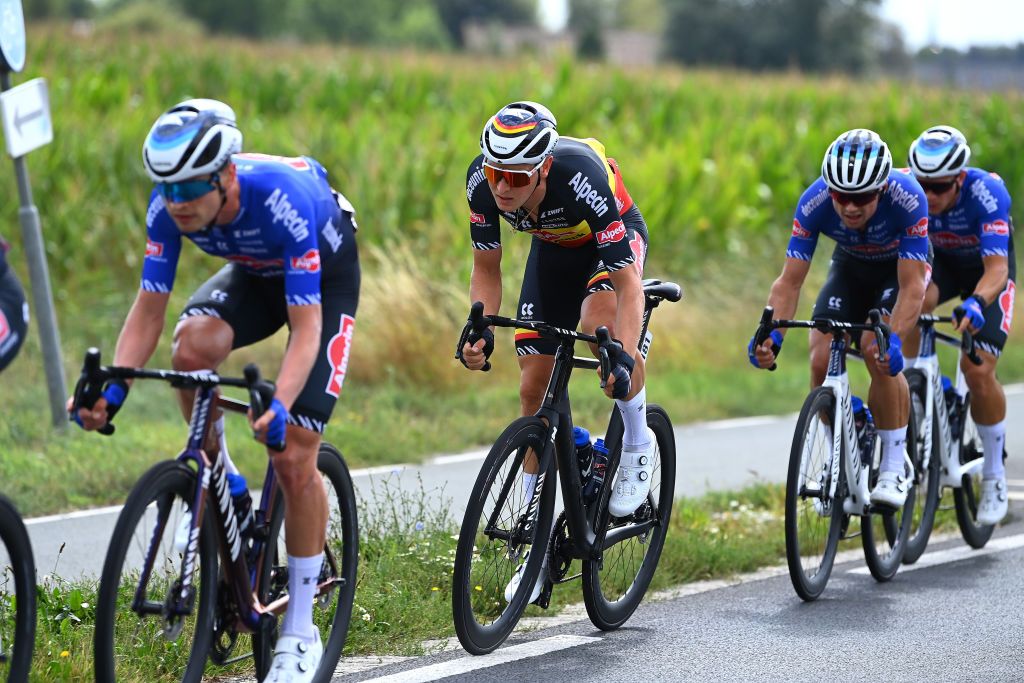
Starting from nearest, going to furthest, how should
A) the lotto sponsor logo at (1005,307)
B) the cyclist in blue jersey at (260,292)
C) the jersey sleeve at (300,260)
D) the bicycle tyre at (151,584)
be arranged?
the bicycle tyre at (151,584) < the cyclist in blue jersey at (260,292) < the jersey sleeve at (300,260) < the lotto sponsor logo at (1005,307)

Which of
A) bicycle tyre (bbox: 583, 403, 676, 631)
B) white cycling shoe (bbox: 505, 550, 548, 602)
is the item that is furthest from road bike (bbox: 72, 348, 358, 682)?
bicycle tyre (bbox: 583, 403, 676, 631)

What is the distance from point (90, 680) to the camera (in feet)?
16.3

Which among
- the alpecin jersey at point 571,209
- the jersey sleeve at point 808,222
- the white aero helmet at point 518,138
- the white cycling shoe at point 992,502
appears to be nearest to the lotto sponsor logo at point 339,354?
the white aero helmet at point 518,138

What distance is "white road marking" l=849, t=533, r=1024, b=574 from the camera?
25.4 ft

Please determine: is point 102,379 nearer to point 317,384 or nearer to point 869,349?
point 317,384

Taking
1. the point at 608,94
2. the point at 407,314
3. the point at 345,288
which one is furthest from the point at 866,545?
the point at 608,94

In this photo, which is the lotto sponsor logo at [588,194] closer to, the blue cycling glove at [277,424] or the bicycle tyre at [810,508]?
the bicycle tyre at [810,508]

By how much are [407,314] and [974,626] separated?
7.56 meters

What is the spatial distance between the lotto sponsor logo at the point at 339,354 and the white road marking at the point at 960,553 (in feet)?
12.1

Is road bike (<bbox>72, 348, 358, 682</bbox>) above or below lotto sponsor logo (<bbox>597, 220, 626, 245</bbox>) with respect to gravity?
below

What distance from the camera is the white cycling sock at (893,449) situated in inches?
289

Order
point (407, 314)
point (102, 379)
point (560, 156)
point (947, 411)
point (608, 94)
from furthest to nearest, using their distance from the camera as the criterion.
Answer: point (608, 94), point (407, 314), point (947, 411), point (560, 156), point (102, 379)

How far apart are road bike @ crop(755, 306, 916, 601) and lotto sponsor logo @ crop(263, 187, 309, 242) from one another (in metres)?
2.95

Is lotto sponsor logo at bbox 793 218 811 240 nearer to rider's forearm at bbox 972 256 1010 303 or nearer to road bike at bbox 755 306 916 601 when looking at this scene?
road bike at bbox 755 306 916 601
